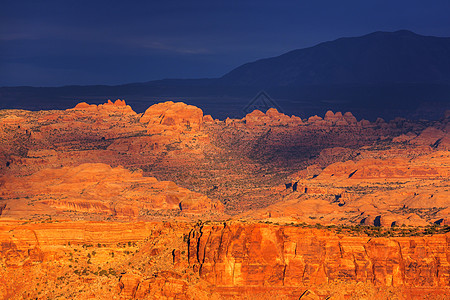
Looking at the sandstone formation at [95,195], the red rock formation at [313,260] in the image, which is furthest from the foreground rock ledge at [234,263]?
the sandstone formation at [95,195]

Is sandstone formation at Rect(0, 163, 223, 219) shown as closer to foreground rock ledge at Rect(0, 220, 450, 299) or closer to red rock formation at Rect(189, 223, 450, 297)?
foreground rock ledge at Rect(0, 220, 450, 299)

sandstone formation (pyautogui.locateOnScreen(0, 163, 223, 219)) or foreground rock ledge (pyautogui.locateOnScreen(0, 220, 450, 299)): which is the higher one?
sandstone formation (pyautogui.locateOnScreen(0, 163, 223, 219))

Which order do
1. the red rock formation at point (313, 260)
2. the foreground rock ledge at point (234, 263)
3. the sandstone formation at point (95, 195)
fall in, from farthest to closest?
the sandstone formation at point (95, 195)
the red rock formation at point (313, 260)
the foreground rock ledge at point (234, 263)

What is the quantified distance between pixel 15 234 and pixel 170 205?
97711mm

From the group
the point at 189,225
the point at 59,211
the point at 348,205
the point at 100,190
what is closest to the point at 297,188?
the point at 348,205

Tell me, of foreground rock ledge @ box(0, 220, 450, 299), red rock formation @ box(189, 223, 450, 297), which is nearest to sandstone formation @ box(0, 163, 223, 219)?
foreground rock ledge @ box(0, 220, 450, 299)

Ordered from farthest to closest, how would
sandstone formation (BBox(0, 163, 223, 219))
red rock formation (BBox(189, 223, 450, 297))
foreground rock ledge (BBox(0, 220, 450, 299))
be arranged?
sandstone formation (BBox(0, 163, 223, 219)), red rock formation (BBox(189, 223, 450, 297)), foreground rock ledge (BBox(0, 220, 450, 299))

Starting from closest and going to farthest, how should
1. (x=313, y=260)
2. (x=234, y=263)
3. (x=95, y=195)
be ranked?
(x=234, y=263), (x=313, y=260), (x=95, y=195)

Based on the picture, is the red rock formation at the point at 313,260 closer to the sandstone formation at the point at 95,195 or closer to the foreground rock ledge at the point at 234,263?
the foreground rock ledge at the point at 234,263

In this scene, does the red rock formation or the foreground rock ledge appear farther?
the red rock formation

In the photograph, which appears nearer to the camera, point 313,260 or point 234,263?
point 234,263

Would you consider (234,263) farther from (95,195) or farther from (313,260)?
(95,195)

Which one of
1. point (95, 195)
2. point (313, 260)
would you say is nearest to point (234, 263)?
point (313, 260)

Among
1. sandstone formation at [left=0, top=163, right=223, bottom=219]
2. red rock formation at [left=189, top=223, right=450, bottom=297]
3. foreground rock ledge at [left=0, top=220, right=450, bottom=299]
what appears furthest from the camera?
sandstone formation at [left=0, top=163, right=223, bottom=219]
